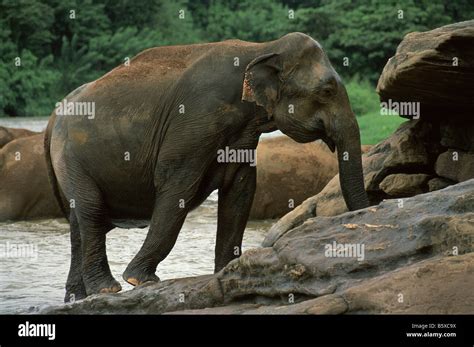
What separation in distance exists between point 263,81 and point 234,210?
46.1 inches

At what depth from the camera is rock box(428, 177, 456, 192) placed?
11.5 meters

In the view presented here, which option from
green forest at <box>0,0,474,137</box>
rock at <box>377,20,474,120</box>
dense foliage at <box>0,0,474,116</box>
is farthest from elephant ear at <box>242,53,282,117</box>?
dense foliage at <box>0,0,474,116</box>

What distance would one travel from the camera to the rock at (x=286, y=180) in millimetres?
17000

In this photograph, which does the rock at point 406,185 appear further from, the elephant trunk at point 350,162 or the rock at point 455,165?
the elephant trunk at point 350,162

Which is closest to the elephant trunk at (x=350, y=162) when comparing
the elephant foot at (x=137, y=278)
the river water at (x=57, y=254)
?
the elephant foot at (x=137, y=278)

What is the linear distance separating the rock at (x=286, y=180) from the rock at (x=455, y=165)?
539cm

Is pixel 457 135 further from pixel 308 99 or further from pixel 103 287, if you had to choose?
pixel 103 287

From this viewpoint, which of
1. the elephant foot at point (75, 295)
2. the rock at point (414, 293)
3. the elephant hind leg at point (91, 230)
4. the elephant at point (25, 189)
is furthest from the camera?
the elephant at point (25, 189)

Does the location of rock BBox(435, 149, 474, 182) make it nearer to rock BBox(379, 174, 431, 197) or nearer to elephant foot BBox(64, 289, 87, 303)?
rock BBox(379, 174, 431, 197)

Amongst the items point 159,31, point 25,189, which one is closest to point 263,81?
point 25,189

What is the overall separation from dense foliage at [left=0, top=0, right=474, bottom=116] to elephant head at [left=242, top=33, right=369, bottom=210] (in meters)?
25.8

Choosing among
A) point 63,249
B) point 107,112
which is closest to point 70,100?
point 107,112

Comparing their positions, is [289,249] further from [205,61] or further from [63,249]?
[63,249]

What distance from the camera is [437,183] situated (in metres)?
11.5
